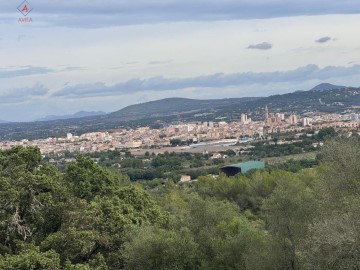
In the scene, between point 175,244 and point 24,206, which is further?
point 24,206

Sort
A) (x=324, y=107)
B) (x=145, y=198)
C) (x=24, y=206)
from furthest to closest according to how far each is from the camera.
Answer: (x=324, y=107) < (x=145, y=198) < (x=24, y=206)

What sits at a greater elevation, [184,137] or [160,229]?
[160,229]

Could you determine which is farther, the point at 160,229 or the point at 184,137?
the point at 184,137

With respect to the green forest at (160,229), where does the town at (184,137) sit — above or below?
below

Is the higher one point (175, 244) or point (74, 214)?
point (74, 214)

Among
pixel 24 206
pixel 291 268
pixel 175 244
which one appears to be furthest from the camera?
pixel 24 206

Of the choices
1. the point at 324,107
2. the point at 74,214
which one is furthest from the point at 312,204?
the point at 324,107

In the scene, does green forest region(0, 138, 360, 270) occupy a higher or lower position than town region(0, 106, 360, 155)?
higher

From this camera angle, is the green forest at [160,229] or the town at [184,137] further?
the town at [184,137]

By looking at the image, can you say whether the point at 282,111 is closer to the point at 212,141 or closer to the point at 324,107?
the point at 324,107

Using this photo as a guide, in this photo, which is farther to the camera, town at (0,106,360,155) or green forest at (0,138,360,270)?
town at (0,106,360,155)
